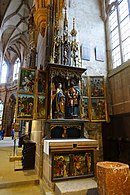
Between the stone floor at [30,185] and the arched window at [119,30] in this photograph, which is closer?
the stone floor at [30,185]

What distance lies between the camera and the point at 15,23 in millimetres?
15961

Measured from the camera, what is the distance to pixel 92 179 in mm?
3562

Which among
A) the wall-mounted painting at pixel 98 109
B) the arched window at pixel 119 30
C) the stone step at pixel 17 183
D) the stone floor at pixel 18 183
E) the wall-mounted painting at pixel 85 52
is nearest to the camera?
the stone floor at pixel 18 183

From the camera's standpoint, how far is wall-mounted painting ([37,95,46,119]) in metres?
4.25

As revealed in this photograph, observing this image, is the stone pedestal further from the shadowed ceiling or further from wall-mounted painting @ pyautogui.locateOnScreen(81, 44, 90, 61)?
the shadowed ceiling

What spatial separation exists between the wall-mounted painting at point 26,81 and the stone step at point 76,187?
2.52m

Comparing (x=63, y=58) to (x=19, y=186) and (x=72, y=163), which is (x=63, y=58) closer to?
(x=72, y=163)

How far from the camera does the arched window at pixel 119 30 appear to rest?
5.57 meters

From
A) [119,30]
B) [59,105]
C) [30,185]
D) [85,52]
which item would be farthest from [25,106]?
[119,30]

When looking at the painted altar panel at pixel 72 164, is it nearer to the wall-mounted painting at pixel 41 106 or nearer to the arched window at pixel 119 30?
the wall-mounted painting at pixel 41 106

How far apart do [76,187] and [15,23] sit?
56.0 ft

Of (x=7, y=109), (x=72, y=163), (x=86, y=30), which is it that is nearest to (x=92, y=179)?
(x=72, y=163)

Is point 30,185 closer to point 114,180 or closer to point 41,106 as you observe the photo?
point 41,106

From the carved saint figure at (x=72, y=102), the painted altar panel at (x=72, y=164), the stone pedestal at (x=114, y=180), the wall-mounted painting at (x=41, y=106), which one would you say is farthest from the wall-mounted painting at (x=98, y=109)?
the stone pedestal at (x=114, y=180)
